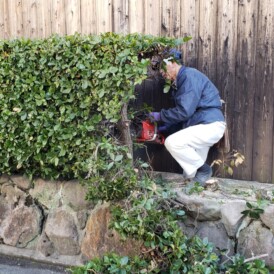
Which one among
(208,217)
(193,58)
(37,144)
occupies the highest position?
(193,58)

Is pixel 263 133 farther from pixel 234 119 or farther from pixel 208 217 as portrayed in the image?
pixel 208 217

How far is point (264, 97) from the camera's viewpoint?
15.3 feet

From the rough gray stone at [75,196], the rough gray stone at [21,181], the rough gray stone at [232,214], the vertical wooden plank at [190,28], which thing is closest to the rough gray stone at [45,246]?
the rough gray stone at [75,196]

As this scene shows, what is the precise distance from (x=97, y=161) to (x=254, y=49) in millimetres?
2042

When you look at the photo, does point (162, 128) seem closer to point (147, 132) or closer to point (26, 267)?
point (147, 132)

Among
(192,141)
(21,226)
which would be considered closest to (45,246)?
(21,226)

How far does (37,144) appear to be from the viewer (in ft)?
15.3

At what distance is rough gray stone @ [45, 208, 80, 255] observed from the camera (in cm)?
479

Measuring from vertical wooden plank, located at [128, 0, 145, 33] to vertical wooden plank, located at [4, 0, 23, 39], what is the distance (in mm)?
1657

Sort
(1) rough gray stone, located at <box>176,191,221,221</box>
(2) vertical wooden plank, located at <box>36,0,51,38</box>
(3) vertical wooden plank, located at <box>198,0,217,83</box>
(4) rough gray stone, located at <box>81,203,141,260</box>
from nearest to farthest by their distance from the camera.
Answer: (1) rough gray stone, located at <box>176,191,221,221</box> → (4) rough gray stone, located at <box>81,203,141,260</box> → (3) vertical wooden plank, located at <box>198,0,217,83</box> → (2) vertical wooden plank, located at <box>36,0,51,38</box>

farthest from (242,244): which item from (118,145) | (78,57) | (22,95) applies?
(22,95)

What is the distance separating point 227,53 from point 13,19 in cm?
302

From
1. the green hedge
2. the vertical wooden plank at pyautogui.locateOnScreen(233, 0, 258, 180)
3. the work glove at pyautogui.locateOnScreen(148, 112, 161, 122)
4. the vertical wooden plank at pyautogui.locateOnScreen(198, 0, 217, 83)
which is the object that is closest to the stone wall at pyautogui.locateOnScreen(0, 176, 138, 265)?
the green hedge

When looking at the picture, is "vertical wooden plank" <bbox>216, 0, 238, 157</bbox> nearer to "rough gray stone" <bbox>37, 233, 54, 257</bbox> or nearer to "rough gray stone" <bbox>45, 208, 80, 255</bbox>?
"rough gray stone" <bbox>45, 208, 80, 255</bbox>
